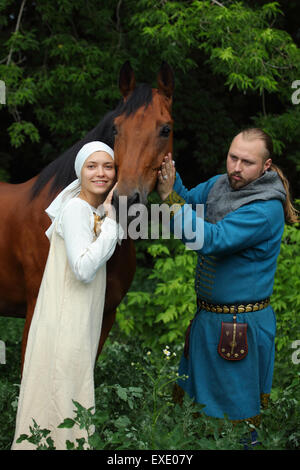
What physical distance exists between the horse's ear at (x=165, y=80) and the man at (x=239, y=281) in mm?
420

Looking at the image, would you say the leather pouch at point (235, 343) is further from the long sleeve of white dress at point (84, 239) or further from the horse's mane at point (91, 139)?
the horse's mane at point (91, 139)

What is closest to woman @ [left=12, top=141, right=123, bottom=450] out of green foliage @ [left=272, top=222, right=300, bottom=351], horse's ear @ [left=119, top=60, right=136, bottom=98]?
horse's ear @ [left=119, top=60, right=136, bottom=98]

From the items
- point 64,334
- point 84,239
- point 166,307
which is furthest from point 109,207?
point 166,307

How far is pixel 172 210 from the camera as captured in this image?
2.31m

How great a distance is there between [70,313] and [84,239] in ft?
1.18

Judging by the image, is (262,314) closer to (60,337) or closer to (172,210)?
(172,210)

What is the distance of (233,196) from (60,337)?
1.14m

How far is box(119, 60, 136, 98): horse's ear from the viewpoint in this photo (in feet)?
8.34

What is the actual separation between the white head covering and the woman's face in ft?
0.07

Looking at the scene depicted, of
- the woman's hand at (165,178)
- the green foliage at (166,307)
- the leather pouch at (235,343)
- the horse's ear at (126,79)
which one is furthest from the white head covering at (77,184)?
the green foliage at (166,307)

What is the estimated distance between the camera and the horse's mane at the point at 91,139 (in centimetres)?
243

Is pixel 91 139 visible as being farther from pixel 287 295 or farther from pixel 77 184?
pixel 287 295

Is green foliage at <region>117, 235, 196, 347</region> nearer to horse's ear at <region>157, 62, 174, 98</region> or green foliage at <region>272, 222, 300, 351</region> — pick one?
green foliage at <region>272, 222, 300, 351</region>

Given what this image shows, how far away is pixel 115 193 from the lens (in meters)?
2.18
